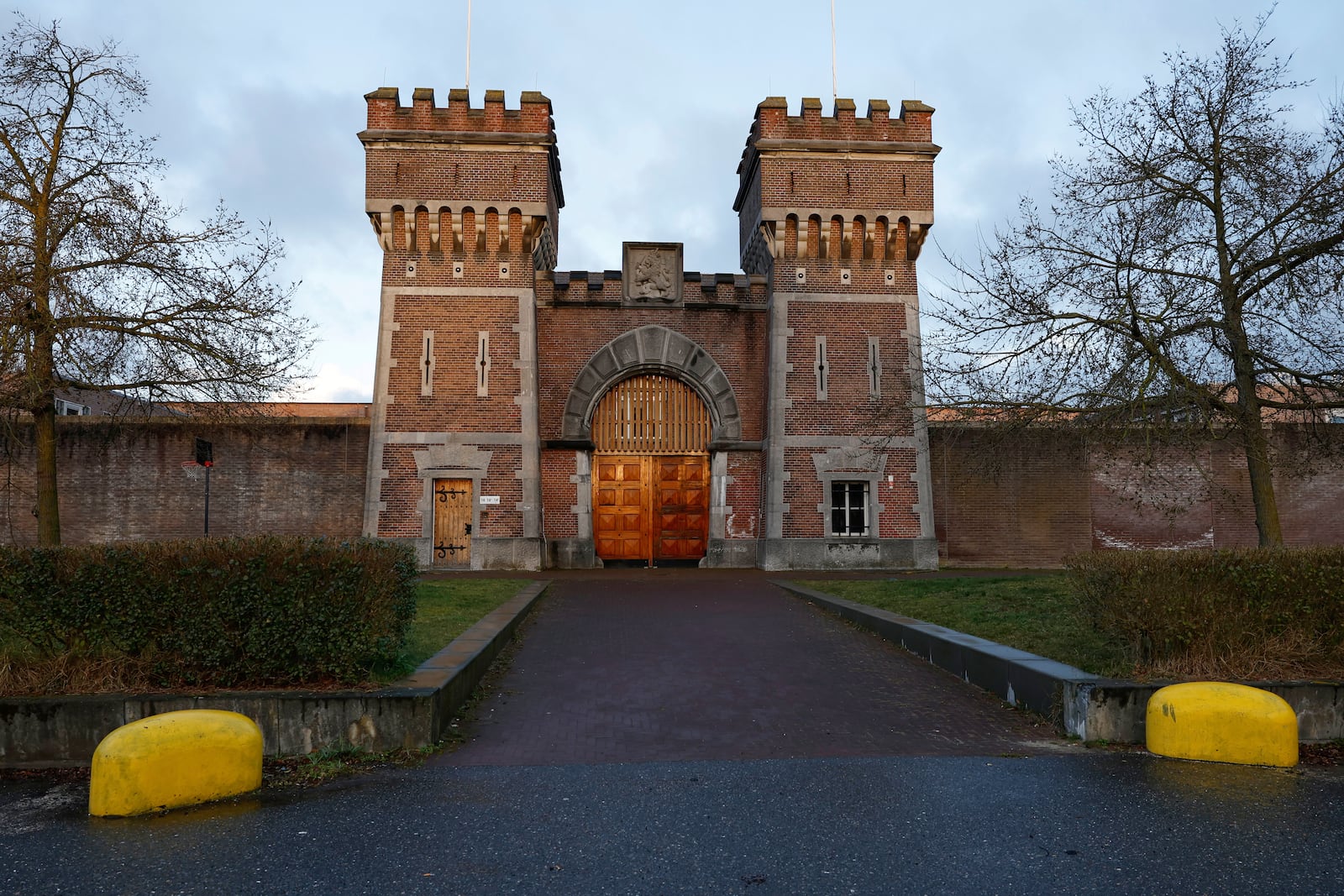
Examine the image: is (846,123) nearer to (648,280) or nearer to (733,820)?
(648,280)

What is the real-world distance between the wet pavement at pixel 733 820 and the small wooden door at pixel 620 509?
1423 centimetres

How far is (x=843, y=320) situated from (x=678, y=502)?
5928 mm

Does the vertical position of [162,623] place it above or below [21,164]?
below

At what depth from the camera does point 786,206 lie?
2033 cm

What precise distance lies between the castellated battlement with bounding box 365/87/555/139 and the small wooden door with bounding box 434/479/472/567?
27.3ft

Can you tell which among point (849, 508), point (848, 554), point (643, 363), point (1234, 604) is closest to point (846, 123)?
point (643, 363)

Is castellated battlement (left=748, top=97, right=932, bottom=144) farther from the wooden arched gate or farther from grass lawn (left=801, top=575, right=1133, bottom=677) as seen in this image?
grass lawn (left=801, top=575, right=1133, bottom=677)

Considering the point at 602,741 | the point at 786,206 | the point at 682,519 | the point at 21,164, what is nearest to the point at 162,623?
the point at 602,741

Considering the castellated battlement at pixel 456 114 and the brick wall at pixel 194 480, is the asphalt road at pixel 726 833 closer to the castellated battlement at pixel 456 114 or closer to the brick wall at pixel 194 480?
the brick wall at pixel 194 480

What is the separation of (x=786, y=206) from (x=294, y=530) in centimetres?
1411

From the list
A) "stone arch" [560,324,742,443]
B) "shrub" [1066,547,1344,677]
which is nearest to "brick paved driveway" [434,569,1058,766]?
"shrub" [1066,547,1344,677]

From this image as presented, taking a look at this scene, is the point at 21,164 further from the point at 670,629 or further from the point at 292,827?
the point at 292,827

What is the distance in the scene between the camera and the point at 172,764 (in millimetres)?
4469

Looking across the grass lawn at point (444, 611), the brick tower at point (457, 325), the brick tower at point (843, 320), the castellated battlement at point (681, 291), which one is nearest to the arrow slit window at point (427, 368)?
the brick tower at point (457, 325)
